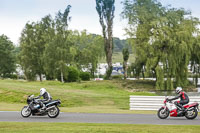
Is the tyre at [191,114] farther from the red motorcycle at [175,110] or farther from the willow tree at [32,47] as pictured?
the willow tree at [32,47]

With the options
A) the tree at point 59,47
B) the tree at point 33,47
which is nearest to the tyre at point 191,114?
the tree at point 59,47

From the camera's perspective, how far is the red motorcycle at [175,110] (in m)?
17.6

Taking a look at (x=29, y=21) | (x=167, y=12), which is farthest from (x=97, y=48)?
(x=167, y=12)

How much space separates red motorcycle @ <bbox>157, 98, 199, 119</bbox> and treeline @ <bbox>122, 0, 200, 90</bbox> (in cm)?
2899

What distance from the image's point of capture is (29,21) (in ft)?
235

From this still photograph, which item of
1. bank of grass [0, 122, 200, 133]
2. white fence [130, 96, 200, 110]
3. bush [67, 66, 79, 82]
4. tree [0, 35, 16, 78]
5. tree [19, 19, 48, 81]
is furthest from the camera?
tree [0, 35, 16, 78]

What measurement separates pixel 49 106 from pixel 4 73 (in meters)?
68.9

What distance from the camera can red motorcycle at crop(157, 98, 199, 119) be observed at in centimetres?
1758

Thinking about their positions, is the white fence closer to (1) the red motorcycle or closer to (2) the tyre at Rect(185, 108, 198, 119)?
(1) the red motorcycle

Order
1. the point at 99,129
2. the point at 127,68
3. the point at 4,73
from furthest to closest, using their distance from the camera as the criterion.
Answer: the point at 4,73 < the point at 127,68 < the point at 99,129

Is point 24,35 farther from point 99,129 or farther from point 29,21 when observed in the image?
point 99,129

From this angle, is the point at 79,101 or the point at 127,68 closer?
the point at 79,101

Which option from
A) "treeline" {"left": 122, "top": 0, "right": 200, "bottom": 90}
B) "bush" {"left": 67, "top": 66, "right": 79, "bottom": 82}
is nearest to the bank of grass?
"treeline" {"left": 122, "top": 0, "right": 200, "bottom": 90}

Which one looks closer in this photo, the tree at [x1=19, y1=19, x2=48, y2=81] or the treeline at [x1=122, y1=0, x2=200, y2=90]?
the treeline at [x1=122, y1=0, x2=200, y2=90]
